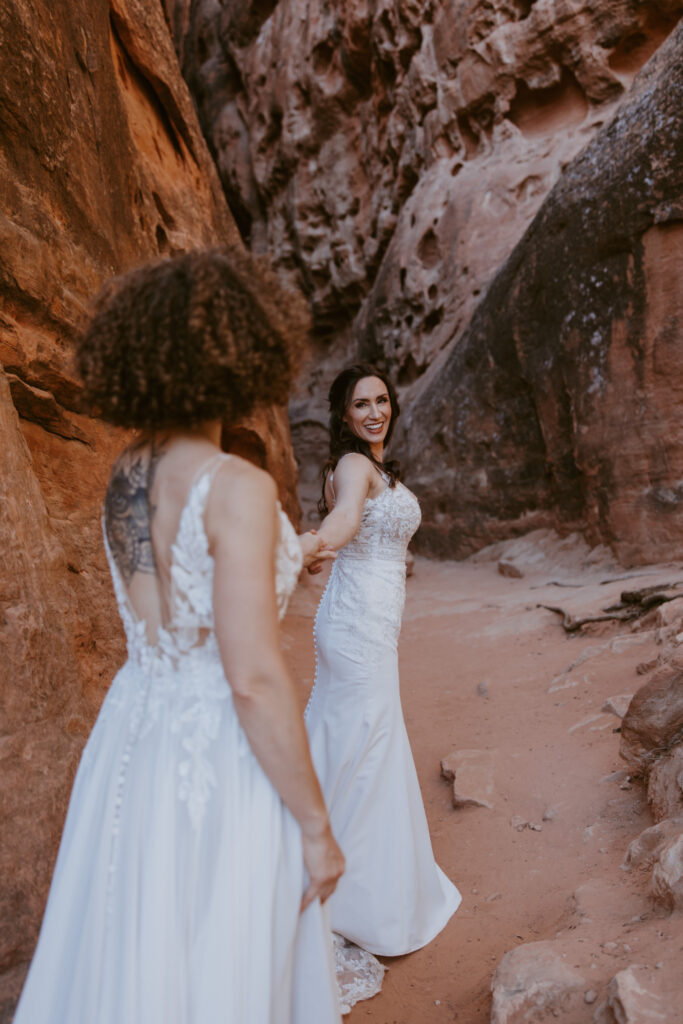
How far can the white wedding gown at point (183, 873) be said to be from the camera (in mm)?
1203

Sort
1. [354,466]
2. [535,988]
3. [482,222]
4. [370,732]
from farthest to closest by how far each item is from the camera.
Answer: [482,222] → [354,466] → [370,732] → [535,988]

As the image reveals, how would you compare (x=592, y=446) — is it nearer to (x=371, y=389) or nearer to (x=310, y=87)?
(x=371, y=389)

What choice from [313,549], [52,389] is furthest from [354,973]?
[52,389]

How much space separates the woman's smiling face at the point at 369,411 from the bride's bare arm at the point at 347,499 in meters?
0.20

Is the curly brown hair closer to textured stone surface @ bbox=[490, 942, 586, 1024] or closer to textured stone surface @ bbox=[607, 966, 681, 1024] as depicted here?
textured stone surface @ bbox=[607, 966, 681, 1024]

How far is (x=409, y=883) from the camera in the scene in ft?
8.52

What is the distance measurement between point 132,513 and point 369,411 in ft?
5.90

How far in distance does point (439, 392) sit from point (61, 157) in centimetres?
777

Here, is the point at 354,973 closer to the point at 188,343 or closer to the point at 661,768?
the point at 661,768

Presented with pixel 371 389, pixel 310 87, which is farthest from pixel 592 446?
pixel 310 87

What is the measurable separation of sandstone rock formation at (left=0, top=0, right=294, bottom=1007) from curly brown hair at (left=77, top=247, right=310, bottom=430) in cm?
138

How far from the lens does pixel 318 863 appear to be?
4.32 feet

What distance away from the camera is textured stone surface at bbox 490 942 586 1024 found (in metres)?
1.85

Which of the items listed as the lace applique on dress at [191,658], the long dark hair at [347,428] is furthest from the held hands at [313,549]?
the lace applique on dress at [191,658]
